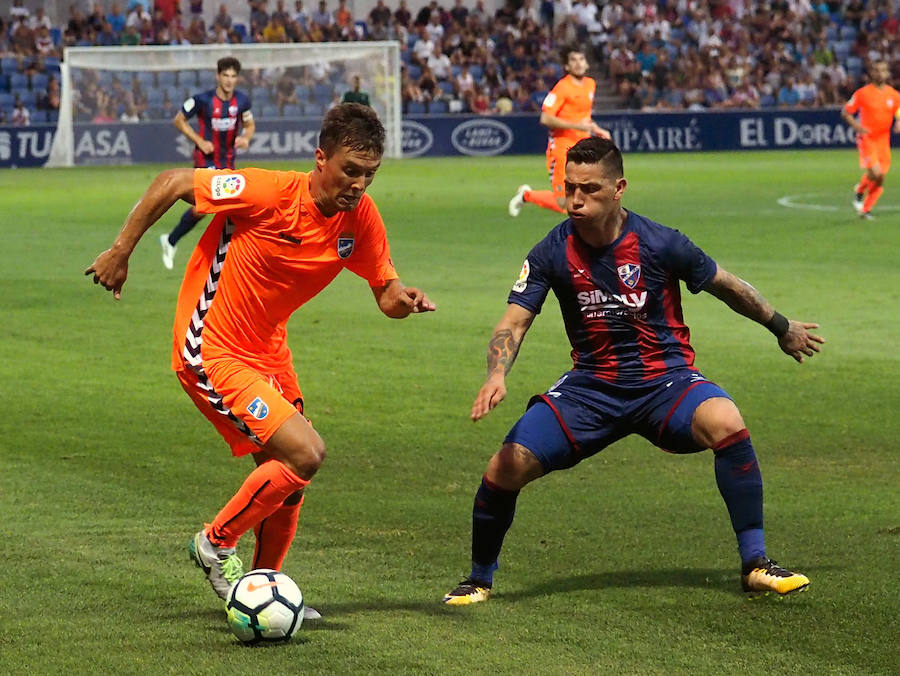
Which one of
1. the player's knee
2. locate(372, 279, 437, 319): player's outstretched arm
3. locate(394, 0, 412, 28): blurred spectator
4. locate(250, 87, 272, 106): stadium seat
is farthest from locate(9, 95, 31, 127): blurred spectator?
the player's knee

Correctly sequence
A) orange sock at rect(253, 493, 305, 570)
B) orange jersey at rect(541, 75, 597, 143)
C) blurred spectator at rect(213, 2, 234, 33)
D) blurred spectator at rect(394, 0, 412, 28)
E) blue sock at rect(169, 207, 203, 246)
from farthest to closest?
blurred spectator at rect(394, 0, 412, 28)
blurred spectator at rect(213, 2, 234, 33)
orange jersey at rect(541, 75, 597, 143)
blue sock at rect(169, 207, 203, 246)
orange sock at rect(253, 493, 305, 570)

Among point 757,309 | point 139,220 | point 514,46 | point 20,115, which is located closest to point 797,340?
point 757,309

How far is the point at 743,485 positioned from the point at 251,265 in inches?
75.5

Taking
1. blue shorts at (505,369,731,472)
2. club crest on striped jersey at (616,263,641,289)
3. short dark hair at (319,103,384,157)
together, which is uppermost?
short dark hair at (319,103,384,157)

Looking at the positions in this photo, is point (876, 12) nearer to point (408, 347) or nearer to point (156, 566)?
point (408, 347)

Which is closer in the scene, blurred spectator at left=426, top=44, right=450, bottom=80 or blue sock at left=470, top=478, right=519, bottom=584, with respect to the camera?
blue sock at left=470, top=478, right=519, bottom=584

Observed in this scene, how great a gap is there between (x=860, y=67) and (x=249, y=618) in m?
38.9

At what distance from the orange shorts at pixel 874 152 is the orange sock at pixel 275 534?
16.1m

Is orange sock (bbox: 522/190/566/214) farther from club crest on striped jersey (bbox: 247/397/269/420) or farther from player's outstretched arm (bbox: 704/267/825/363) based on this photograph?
club crest on striped jersey (bbox: 247/397/269/420)

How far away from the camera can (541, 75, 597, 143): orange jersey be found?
19219 millimetres

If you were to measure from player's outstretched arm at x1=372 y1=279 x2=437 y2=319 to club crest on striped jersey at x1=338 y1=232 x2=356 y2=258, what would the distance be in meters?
0.22

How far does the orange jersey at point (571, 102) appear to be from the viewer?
63.1 feet

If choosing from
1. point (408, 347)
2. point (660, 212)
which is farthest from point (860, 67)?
point (408, 347)

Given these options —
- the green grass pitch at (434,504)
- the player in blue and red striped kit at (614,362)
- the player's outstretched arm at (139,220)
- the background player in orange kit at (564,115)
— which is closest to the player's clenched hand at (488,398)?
the player in blue and red striped kit at (614,362)
